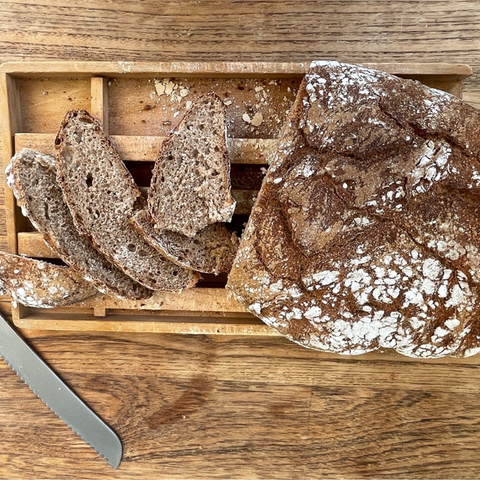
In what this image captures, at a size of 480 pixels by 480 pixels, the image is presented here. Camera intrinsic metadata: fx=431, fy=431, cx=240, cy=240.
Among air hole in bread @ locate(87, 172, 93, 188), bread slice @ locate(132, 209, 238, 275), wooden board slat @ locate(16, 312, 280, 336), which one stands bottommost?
wooden board slat @ locate(16, 312, 280, 336)

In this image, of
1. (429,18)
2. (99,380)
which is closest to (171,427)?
(99,380)

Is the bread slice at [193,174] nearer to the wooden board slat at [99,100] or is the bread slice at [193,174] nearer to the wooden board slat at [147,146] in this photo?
the wooden board slat at [147,146]

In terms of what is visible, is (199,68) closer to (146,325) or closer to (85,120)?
(85,120)

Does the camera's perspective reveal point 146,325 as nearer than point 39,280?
No

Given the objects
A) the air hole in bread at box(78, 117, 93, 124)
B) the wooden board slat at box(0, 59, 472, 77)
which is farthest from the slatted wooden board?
the air hole in bread at box(78, 117, 93, 124)

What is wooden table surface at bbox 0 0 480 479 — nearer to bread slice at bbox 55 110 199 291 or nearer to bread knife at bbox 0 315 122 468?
bread knife at bbox 0 315 122 468

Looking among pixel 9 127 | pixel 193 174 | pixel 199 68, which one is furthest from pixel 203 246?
pixel 9 127
